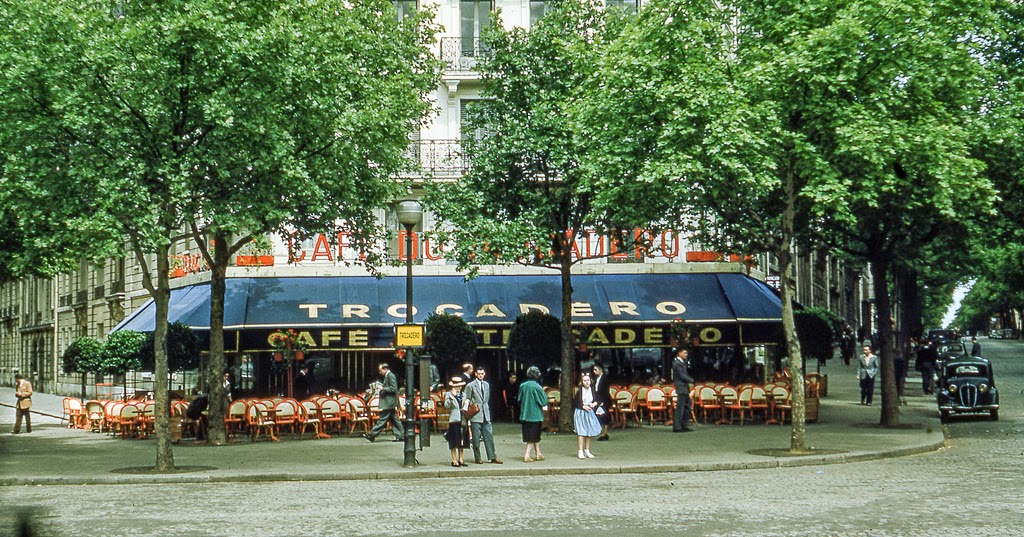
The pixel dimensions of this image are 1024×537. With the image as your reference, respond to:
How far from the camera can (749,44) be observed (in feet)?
68.7

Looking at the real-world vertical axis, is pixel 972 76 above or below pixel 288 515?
above

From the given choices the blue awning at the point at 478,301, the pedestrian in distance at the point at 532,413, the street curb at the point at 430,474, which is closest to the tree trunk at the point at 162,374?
the street curb at the point at 430,474

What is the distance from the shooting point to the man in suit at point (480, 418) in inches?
778

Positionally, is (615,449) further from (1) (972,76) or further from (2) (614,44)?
(1) (972,76)

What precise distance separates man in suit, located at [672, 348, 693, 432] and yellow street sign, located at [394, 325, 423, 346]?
7.58 m

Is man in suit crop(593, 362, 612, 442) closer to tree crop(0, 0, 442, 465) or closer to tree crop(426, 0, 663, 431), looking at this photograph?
tree crop(426, 0, 663, 431)

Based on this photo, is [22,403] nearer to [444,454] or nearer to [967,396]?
[444,454]

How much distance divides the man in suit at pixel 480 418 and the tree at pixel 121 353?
11.7 m

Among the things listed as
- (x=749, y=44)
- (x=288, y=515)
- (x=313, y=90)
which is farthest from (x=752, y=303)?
(x=288, y=515)

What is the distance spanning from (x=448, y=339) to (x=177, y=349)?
6355 mm

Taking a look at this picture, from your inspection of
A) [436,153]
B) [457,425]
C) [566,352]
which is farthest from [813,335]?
[457,425]

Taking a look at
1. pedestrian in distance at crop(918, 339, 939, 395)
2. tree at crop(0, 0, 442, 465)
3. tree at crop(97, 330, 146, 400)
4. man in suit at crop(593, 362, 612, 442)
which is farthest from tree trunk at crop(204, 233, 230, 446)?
pedestrian in distance at crop(918, 339, 939, 395)

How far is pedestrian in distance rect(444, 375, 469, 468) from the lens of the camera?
64.0 feet

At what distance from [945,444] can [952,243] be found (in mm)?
5685
